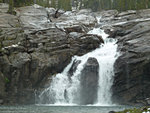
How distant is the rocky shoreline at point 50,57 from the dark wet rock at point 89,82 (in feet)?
10.2

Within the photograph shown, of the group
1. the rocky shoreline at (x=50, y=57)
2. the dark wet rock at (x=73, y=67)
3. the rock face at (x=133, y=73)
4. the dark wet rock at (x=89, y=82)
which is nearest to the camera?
the rock face at (x=133, y=73)

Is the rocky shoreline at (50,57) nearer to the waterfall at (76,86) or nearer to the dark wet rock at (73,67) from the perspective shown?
the waterfall at (76,86)

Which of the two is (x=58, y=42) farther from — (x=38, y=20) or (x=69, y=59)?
(x=38, y=20)

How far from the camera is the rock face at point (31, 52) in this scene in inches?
1636

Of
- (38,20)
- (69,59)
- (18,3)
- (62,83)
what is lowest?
(62,83)

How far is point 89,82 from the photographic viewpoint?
4200 cm

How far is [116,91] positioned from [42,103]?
12013 mm

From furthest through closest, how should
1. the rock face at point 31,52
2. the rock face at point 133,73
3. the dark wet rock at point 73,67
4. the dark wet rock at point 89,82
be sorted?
the dark wet rock at point 73,67
the dark wet rock at point 89,82
the rock face at point 31,52
the rock face at point 133,73

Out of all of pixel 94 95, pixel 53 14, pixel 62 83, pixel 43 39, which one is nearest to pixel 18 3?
pixel 53 14

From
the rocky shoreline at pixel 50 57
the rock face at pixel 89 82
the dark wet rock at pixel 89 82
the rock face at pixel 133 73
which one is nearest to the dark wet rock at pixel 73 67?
the rocky shoreline at pixel 50 57

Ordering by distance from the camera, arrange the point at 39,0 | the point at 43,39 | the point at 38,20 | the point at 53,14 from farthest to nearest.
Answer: the point at 39,0 < the point at 53,14 < the point at 38,20 < the point at 43,39

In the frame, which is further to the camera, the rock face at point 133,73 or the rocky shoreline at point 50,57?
the rocky shoreline at point 50,57

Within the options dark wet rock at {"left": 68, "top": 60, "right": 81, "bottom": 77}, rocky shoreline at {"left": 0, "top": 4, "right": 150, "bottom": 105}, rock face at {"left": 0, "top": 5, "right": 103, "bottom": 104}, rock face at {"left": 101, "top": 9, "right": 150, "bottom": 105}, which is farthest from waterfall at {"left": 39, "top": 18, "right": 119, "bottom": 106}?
rock face at {"left": 0, "top": 5, "right": 103, "bottom": 104}

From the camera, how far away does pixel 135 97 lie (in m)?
40.3
